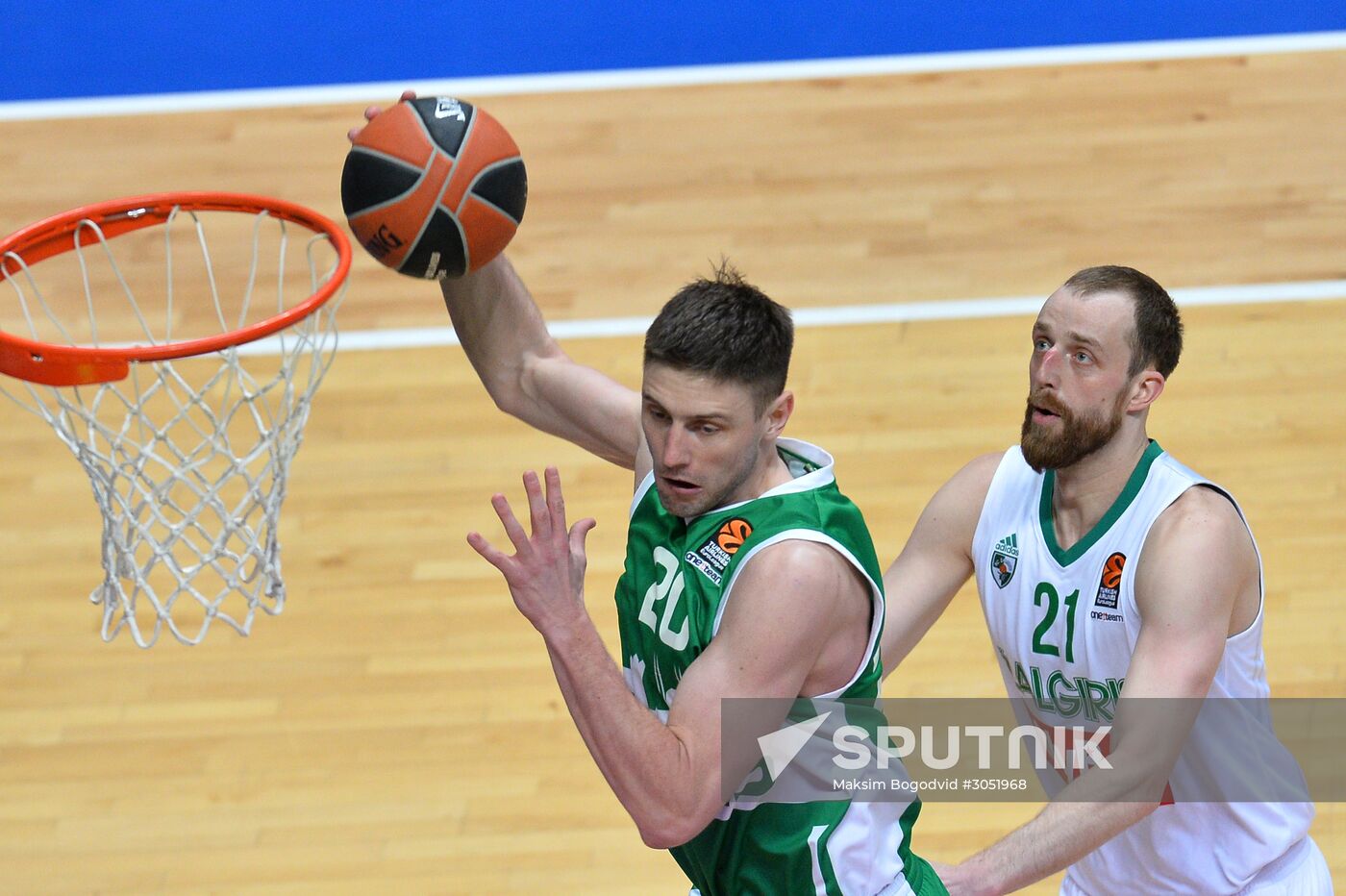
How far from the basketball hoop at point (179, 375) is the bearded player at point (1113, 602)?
66.1 inches

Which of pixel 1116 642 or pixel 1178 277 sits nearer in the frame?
pixel 1116 642

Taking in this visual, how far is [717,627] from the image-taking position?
2.99 metres

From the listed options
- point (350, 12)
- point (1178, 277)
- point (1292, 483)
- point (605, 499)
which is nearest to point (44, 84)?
point (350, 12)

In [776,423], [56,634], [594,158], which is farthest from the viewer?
[594,158]

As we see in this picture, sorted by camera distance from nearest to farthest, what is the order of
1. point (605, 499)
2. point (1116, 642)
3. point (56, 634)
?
point (1116, 642), point (56, 634), point (605, 499)

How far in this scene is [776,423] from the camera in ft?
10.2

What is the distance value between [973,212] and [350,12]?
3.81m

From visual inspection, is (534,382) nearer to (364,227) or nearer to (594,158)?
(364,227)

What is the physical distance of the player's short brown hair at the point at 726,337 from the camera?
9.79ft

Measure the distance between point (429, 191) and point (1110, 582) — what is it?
1613 mm

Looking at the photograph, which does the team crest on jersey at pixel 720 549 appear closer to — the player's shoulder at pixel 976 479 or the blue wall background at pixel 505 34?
the player's shoulder at pixel 976 479

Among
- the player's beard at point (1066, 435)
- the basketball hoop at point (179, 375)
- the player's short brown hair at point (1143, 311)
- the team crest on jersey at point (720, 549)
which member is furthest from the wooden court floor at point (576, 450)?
the team crest on jersey at point (720, 549)

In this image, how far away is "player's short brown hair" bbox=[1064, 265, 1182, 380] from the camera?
11.3 ft

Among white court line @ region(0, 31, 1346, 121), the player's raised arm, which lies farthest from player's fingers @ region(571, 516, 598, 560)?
white court line @ region(0, 31, 1346, 121)
